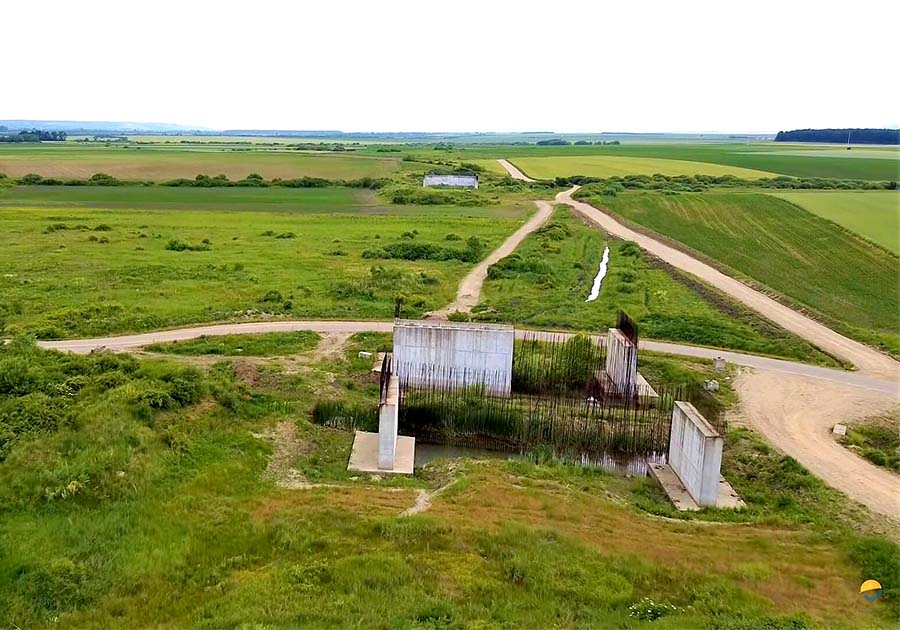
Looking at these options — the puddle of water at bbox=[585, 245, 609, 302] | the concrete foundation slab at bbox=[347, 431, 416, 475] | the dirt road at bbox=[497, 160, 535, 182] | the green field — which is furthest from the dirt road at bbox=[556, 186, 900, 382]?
the dirt road at bbox=[497, 160, 535, 182]

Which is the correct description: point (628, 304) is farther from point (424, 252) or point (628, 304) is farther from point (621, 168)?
point (621, 168)

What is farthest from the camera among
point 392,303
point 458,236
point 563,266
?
point 458,236

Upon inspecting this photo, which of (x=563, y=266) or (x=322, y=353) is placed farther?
(x=563, y=266)

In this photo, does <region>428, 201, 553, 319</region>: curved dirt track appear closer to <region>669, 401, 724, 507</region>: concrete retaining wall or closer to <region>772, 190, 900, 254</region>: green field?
<region>669, 401, 724, 507</region>: concrete retaining wall

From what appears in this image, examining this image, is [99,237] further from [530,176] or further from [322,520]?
[530,176]

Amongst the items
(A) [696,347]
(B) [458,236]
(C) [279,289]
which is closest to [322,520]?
(A) [696,347]

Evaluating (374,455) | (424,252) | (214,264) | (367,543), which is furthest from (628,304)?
(214,264)

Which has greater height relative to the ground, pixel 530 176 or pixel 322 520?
pixel 530 176
